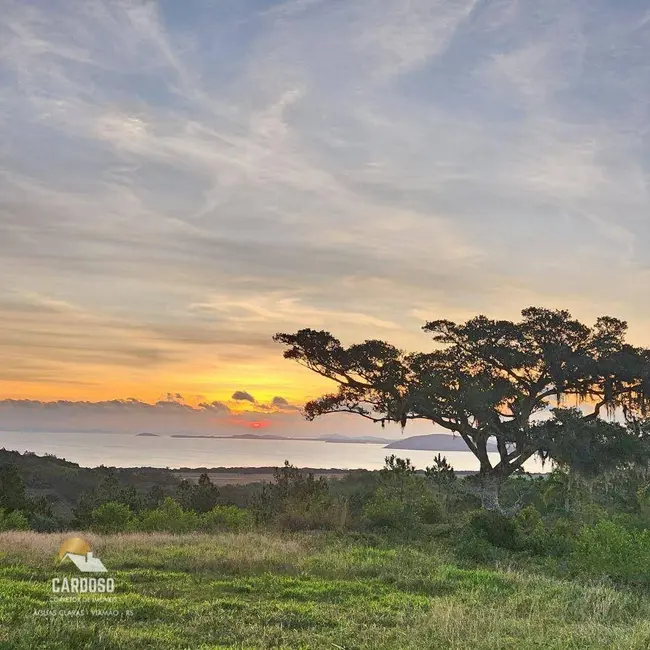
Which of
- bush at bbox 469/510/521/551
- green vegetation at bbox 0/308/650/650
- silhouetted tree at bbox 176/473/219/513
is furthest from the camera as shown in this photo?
silhouetted tree at bbox 176/473/219/513

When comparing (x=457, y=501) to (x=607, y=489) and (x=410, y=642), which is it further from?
(x=410, y=642)

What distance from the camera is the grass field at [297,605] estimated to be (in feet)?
28.1

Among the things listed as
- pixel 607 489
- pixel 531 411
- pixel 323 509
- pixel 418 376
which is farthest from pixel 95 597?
pixel 607 489

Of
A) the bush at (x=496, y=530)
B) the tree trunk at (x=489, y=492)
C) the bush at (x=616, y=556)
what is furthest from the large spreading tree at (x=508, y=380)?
the bush at (x=616, y=556)

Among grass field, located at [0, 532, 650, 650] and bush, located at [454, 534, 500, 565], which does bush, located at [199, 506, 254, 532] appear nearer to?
grass field, located at [0, 532, 650, 650]

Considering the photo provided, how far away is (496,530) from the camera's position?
20.2 meters

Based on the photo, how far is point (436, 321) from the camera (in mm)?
30234

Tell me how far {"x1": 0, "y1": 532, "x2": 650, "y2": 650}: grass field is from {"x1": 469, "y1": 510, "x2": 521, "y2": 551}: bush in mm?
3878

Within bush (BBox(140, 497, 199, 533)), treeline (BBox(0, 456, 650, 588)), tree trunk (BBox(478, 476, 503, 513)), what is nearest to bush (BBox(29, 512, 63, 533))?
treeline (BBox(0, 456, 650, 588))

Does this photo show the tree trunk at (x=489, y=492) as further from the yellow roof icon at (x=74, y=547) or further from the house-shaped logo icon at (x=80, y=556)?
the house-shaped logo icon at (x=80, y=556)

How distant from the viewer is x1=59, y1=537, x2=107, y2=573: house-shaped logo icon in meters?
13.8

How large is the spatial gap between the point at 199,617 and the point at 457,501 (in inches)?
832

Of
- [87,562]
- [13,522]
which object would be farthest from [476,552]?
[13,522]

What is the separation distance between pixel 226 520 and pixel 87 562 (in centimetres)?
1002
